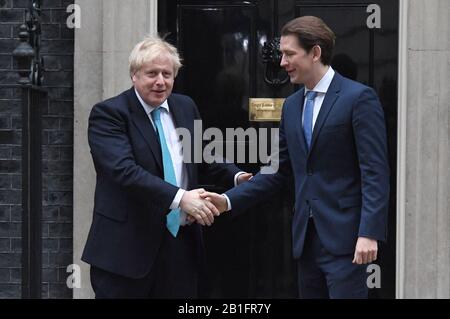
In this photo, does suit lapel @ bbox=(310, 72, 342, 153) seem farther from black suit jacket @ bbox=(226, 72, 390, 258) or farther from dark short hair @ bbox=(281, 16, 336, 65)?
dark short hair @ bbox=(281, 16, 336, 65)

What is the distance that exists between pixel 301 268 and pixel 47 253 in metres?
2.27

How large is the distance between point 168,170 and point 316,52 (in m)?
0.90

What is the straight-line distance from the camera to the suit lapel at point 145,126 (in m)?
3.78

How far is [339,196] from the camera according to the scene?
141 inches

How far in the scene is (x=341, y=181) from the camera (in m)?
3.58

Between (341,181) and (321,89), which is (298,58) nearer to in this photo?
(321,89)

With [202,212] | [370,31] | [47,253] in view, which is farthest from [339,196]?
→ [47,253]

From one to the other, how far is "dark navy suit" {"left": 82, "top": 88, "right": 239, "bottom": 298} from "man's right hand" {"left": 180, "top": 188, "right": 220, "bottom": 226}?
82 mm

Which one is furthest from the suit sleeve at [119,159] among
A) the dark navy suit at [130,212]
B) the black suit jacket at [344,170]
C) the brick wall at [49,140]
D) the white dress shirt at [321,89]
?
the brick wall at [49,140]

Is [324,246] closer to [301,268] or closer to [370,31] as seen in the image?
[301,268]

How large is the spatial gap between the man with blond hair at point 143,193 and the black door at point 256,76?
151 centimetres

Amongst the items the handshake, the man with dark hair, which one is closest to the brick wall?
the handshake

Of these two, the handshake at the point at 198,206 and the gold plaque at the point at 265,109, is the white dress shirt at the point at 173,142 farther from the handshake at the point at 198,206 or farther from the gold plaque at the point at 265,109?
the gold plaque at the point at 265,109

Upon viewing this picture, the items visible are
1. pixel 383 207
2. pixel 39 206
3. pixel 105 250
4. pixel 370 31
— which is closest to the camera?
pixel 383 207
